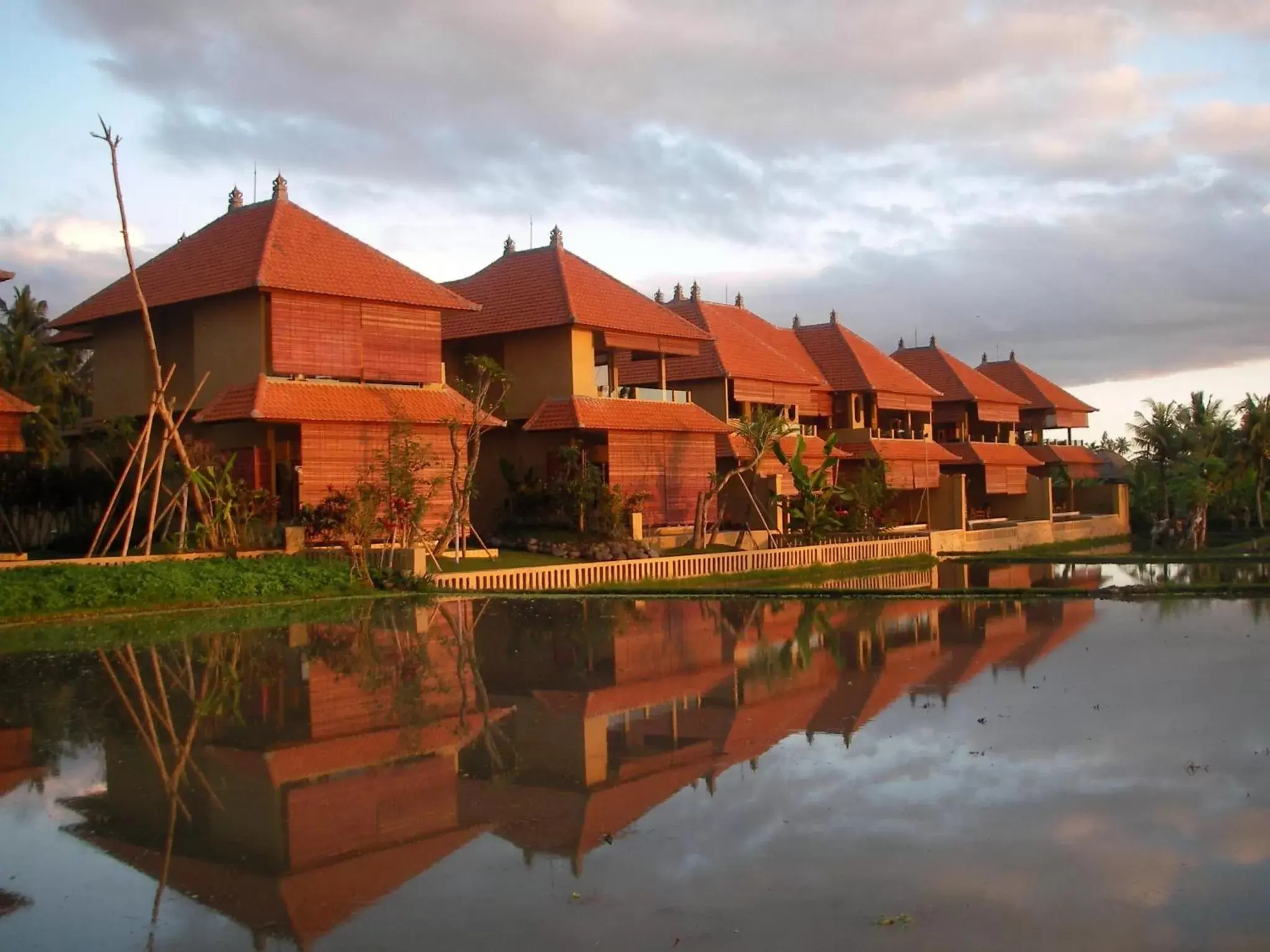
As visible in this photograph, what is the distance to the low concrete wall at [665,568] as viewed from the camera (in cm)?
1988

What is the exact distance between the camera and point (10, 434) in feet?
63.8

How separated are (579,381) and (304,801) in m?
19.3

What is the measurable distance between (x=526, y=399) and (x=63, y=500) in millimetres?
9046

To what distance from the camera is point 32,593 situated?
1536cm

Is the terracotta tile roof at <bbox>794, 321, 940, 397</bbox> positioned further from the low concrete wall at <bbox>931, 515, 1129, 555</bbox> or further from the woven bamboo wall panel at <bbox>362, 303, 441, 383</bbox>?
the woven bamboo wall panel at <bbox>362, 303, 441, 383</bbox>

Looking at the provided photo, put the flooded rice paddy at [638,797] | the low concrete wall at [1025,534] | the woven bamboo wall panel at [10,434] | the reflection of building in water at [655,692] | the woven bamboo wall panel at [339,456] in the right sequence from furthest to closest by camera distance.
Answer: the low concrete wall at [1025,534], the woven bamboo wall panel at [339,456], the woven bamboo wall panel at [10,434], the reflection of building in water at [655,692], the flooded rice paddy at [638,797]

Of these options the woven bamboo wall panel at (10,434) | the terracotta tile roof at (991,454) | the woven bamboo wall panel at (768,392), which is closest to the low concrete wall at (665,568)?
the woven bamboo wall panel at (768,392)

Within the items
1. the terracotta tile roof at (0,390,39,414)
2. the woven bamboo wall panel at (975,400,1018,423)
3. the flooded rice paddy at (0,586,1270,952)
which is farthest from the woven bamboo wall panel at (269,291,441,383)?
the woven bamboo wall panel at (975,400,1018,423)

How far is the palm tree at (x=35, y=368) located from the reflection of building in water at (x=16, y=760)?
2105 cm

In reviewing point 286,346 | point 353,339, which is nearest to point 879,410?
point 353,339

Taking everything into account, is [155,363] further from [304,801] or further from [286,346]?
[304,801]

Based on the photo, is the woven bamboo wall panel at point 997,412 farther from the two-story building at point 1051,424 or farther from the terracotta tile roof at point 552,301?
the terracotta tile roof at point 552,301

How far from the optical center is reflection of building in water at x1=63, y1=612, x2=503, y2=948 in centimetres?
603

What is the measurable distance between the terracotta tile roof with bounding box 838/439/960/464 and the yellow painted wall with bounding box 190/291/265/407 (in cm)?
1698
